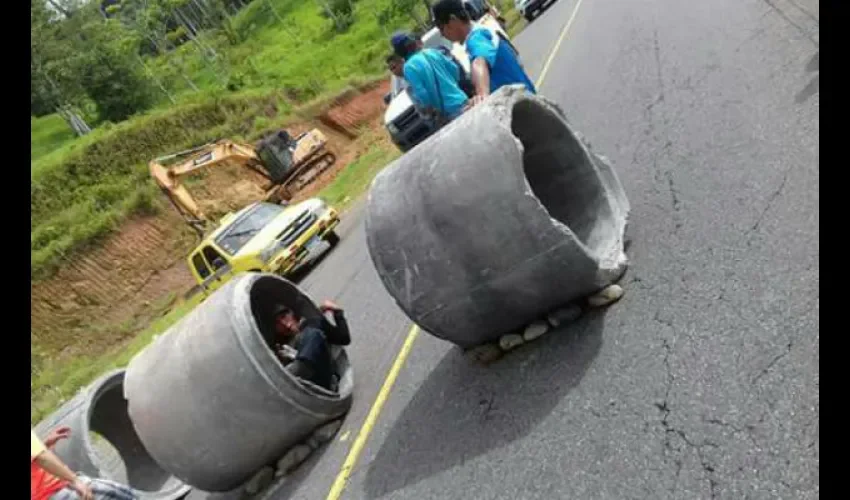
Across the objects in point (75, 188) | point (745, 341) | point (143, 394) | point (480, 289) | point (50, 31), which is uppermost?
point (50, 31)

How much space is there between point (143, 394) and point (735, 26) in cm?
834

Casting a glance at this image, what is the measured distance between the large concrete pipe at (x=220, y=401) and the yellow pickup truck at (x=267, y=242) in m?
8.39

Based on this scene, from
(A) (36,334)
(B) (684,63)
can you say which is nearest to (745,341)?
(B) (684,63)

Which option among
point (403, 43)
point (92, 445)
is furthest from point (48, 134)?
point (403, 43)

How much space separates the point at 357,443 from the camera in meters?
6.07

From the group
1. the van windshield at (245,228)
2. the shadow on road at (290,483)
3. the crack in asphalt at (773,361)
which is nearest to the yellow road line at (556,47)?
the van windshield at (245,228)

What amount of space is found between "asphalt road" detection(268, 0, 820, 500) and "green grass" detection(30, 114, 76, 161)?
41932 mm

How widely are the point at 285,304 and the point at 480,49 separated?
11.5ft

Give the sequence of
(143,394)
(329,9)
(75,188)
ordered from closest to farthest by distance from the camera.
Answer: (143,394), (75,188), (329,9)

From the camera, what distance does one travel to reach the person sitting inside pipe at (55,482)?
5.18 m

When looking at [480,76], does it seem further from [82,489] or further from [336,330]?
[82,489]

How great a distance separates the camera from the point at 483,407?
5176mm

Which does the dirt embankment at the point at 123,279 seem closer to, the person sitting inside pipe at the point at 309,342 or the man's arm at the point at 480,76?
the person sitting inside pipe at the point at 309,342

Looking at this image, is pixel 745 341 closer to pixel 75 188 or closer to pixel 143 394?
pixel 143 394
